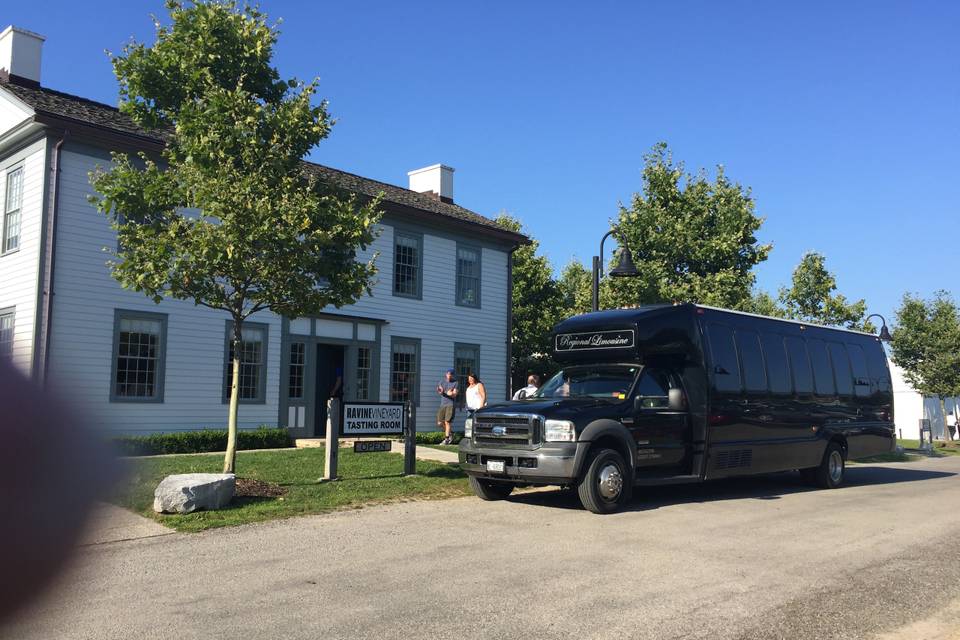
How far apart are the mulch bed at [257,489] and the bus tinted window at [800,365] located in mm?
8927

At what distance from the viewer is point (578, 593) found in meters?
6.30

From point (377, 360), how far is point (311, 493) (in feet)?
37.2

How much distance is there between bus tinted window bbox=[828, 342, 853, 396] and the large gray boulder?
11.2 m

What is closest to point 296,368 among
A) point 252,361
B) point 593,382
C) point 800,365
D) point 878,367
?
point 252,361

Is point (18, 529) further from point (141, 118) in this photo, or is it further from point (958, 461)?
point (958, 461)

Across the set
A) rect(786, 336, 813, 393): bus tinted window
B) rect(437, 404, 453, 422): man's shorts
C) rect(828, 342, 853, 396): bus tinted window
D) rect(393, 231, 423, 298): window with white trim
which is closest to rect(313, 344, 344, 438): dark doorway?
rect(393, 231, 423, 298): window with white trim

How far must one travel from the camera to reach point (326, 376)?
22.0 meters

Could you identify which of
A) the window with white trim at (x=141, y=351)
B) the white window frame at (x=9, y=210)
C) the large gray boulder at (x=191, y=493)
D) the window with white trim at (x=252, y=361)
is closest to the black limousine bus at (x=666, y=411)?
the large gray boulder at (x=191, y=493)

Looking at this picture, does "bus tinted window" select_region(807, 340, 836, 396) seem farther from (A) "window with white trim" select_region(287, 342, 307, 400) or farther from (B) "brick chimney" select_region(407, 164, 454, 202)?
(B) "brick chimney" select_region(407, 164, 454, 202)

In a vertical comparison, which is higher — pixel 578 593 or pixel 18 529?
pixel 18 529

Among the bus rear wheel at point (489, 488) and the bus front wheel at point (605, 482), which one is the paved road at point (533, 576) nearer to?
the bus front wheel at point (605, 482)

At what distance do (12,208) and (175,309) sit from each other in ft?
13.9

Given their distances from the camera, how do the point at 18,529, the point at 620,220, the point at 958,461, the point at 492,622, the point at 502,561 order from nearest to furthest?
1. the point at 18,529
2. the point at 492,622
3. the point at 502,561
4. the point at 958,461
5. the point at 620,220

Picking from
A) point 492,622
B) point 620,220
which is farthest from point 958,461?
point 492,622
